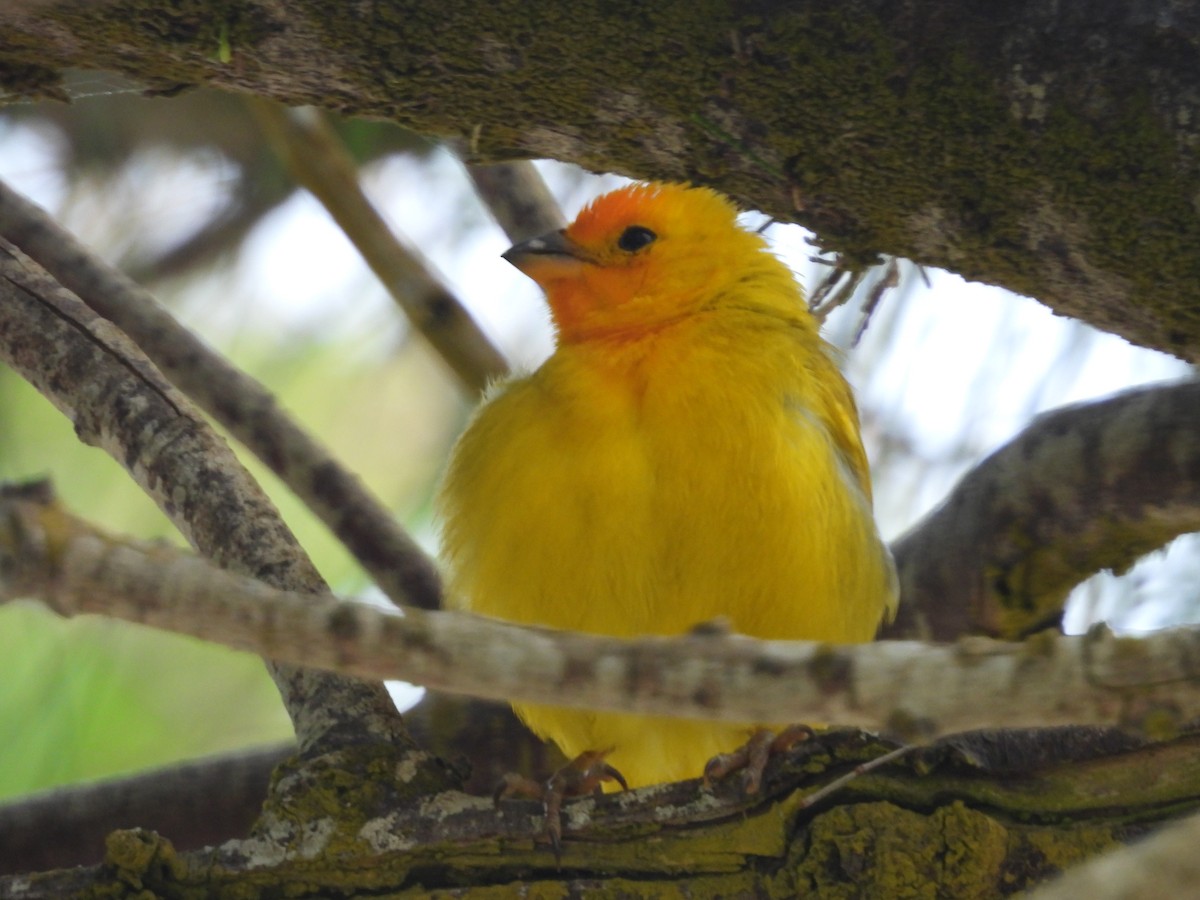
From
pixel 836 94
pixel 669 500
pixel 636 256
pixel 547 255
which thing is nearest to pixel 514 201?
pixel 547 255

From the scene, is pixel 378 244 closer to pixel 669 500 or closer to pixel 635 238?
pixel 635 238

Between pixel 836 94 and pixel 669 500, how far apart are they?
101 cm

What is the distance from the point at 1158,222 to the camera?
266cm

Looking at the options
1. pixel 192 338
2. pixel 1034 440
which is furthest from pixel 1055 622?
pixel 192 338

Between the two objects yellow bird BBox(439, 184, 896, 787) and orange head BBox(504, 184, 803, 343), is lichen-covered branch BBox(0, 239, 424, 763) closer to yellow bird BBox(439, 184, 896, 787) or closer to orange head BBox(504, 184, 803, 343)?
yellow bird BBox(439, 184, 896, 787)

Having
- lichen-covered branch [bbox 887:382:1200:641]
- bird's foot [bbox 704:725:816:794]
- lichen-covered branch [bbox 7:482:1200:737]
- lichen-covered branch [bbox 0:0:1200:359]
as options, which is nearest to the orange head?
lichen-covered branch [bbox 887:382:1200:641]

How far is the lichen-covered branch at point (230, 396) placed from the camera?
14.1 feet

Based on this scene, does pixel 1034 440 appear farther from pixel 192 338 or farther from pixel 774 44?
pixel 192 338

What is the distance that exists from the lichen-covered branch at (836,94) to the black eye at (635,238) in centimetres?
129

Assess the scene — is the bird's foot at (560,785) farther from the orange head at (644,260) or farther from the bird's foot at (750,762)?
the orange head at (644,260)

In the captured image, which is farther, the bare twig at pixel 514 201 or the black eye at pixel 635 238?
the bare twig at pixel 514 201

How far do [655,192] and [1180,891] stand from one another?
3292 mm

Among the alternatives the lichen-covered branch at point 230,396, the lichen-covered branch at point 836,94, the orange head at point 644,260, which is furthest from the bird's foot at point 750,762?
the lichen-covered branch at point 230,396

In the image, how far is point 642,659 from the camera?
1851 mm
